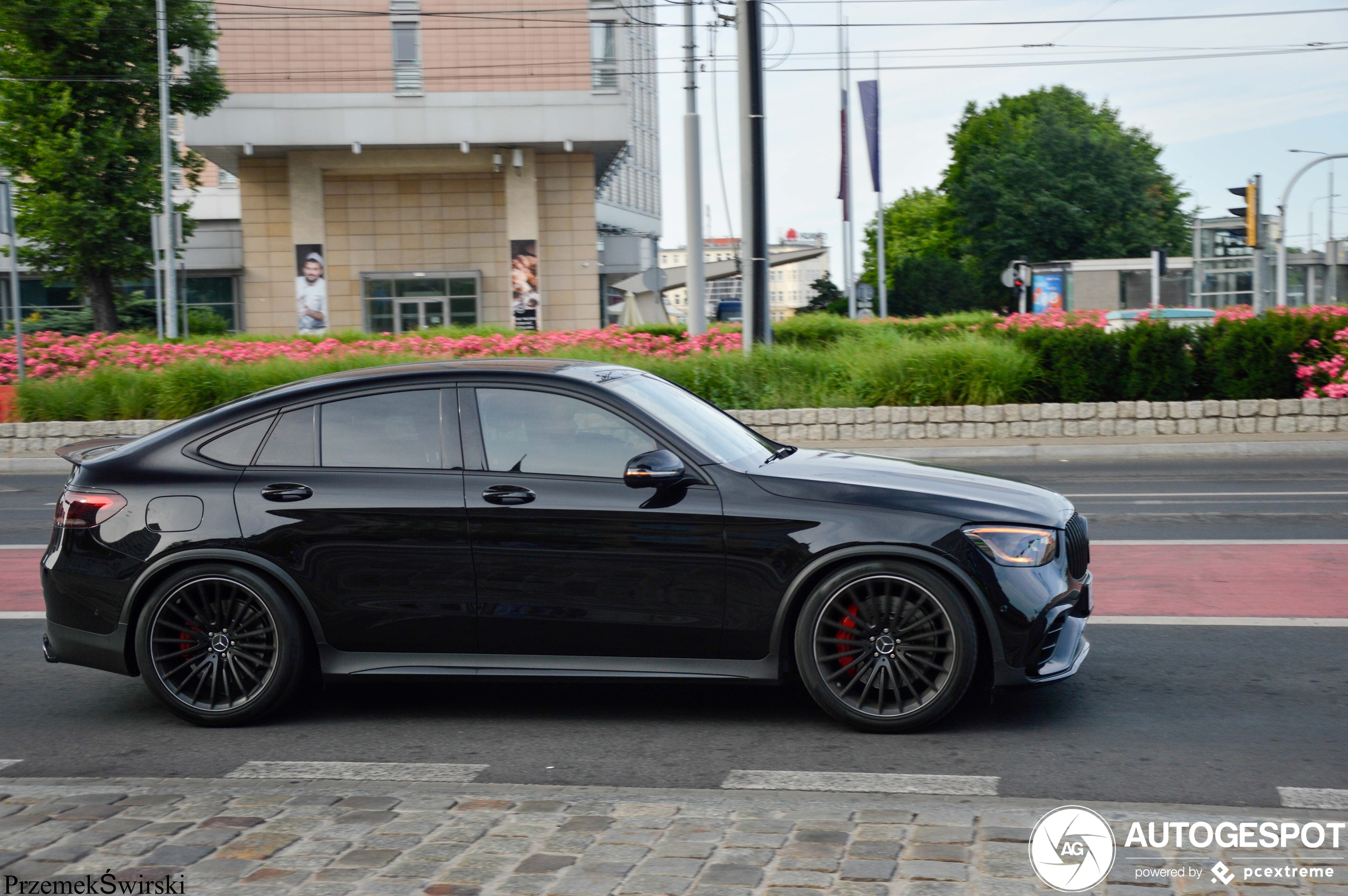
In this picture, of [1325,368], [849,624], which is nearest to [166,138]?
[1325,368]

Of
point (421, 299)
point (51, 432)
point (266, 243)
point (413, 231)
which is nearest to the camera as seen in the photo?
point (51, 432)

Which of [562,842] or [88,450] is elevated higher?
[88,450]

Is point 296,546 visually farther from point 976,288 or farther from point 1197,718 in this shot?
point 976,288

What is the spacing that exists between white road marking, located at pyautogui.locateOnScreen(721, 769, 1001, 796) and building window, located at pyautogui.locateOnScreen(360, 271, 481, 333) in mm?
40401

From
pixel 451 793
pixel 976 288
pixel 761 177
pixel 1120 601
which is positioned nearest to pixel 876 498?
pixel 451 793

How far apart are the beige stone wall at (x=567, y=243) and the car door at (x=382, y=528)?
125 feet

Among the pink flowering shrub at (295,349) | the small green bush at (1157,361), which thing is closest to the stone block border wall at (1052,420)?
the small green bush at (1157,361)

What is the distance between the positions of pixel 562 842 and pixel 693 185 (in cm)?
1940

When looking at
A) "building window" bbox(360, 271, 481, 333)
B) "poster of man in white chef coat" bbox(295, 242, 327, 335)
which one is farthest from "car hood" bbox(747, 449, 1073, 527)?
"building window" bbox(360, 271, 481, 333)

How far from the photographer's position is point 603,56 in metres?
42.0

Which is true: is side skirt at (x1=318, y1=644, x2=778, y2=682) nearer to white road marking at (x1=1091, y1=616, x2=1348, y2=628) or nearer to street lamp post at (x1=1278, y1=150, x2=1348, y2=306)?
white road marking at (x1=1091, y1=616, x2=1348, y2=628)

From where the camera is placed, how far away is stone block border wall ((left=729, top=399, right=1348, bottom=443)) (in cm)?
1641

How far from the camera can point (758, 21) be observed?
1852 cm

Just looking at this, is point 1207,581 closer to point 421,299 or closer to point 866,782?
point 866,782
